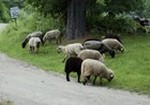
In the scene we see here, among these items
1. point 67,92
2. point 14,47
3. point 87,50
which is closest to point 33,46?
point 14,47

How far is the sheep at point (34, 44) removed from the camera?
29766 mm

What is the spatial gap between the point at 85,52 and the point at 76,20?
960 cm

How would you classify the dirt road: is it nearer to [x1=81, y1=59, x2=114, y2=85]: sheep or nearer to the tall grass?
[x1=81, y1=59, x2=114, y2=85]: sheep

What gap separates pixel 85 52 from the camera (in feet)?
76.9

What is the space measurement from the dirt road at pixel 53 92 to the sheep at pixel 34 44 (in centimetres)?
593

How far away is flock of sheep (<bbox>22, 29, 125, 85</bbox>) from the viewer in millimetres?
21031

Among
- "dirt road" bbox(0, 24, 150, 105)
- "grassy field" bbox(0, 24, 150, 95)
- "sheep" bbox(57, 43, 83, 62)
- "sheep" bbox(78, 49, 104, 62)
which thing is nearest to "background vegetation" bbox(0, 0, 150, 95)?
"grassy field" bbox(0, 24, 150, 95)

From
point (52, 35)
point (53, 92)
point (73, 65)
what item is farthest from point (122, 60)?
point (53, 92)

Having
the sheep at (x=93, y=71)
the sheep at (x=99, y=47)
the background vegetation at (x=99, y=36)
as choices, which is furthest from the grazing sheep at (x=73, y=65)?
the sheep at (x=99, y=47)

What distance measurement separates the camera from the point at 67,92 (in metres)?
18.8

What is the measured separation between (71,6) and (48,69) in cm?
878

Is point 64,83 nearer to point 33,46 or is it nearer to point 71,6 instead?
point 33,46

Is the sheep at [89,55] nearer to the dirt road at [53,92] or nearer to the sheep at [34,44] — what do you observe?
the dirt road at [53,92]

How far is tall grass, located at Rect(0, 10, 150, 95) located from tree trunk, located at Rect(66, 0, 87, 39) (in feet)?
2.95
